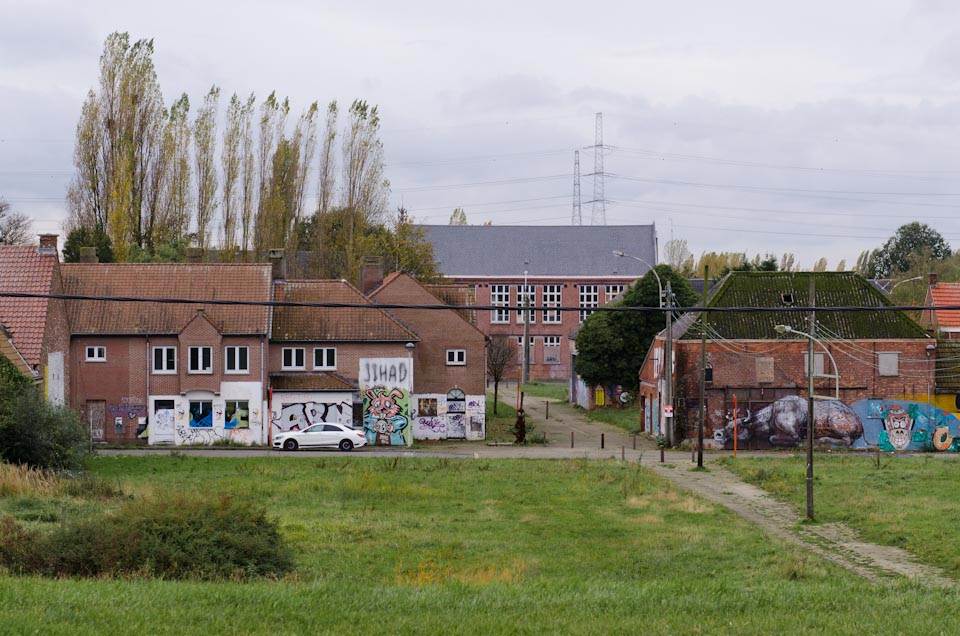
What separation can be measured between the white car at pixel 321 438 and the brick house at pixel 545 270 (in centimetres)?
4838

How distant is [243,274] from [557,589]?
122 feet

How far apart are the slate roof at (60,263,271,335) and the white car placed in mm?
4716

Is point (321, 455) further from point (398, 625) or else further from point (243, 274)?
point (398, 625)

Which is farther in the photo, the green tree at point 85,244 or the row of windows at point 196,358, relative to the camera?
the green tree at point 85,244

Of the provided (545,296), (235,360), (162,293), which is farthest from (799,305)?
(545,296)

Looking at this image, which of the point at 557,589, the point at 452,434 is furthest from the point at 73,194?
the point at 557,589

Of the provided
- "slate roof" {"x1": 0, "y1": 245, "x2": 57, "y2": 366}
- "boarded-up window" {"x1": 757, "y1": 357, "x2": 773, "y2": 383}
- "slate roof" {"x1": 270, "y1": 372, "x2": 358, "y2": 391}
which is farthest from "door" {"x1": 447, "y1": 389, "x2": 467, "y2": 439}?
"slate roof" {"x1": 0, "y1": 245, "x2": 57, "y2": 366}

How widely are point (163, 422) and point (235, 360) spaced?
401 centimetres

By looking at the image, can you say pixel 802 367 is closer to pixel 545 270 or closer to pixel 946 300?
pixel 946 300

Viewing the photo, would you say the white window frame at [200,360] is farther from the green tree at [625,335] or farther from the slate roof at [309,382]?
the green tree at [625,335]

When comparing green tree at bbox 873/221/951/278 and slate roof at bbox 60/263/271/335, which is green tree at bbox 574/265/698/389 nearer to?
slate roof at bbox 60/263/271/335

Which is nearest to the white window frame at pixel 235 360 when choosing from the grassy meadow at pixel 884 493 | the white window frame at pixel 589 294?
the grassy meadow at pixel 884 493

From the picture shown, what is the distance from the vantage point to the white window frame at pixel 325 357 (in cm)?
4806

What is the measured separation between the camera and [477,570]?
18625 millimetres
